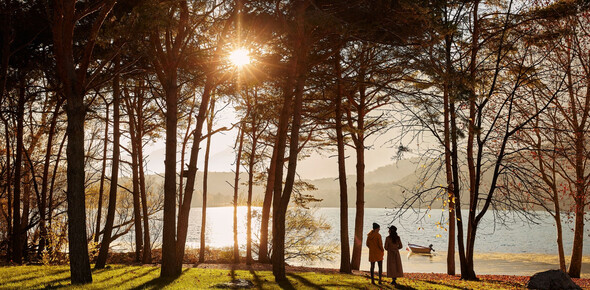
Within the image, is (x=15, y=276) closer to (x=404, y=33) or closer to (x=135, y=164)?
(x=135, y=164)

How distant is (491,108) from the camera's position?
675 inches

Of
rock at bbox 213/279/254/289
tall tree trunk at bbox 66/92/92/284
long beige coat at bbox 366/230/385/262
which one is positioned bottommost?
rock at bbox 213/279/254/289

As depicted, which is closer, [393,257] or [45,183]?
[393,257]

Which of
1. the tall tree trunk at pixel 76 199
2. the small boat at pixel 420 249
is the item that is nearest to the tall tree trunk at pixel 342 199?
the tall tree trunk at pixel 76 199

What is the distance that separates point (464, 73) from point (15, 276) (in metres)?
11.3

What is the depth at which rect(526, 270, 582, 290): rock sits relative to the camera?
31.6 ft

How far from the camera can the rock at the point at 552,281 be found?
380 inches

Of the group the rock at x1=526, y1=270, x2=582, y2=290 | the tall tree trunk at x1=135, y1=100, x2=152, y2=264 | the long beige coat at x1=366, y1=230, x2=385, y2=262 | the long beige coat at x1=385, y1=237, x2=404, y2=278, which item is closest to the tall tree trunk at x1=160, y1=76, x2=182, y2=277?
the long beige coat at x1=366, y1=230, x2=385, y2=262

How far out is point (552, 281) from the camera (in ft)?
32.5

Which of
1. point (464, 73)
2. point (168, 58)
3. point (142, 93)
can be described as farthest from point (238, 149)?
point (464, 73)

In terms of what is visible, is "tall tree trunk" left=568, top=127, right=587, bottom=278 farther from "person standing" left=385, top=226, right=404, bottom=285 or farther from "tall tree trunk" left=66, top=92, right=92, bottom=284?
"tall tree trunk" left=66, top=92, right=92, bottom=284

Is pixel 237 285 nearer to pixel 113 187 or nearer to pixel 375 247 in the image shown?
pixel 375 247

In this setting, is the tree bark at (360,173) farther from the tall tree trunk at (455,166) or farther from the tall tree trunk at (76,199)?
the tall tree trunk at (76,199)

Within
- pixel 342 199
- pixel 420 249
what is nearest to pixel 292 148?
pixel 342 199
